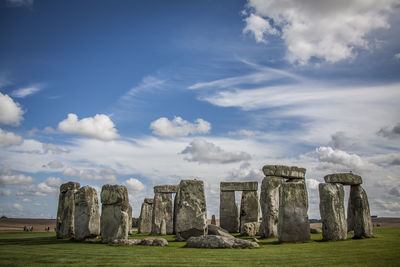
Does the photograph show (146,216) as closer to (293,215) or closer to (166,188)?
(166,188)

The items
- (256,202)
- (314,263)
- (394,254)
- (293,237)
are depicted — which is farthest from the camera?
(256,202)

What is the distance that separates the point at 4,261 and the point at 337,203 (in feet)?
39.2

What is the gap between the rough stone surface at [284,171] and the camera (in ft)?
57.5

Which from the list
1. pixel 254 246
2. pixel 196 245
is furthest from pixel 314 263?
pixel 196 245

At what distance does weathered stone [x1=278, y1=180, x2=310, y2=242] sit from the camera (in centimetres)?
1381

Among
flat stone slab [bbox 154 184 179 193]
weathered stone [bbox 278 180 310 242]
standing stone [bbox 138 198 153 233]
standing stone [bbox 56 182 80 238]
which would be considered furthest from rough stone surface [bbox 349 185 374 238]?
standing stone [bbox 138 198 153 233]

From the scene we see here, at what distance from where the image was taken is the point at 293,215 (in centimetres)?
1395

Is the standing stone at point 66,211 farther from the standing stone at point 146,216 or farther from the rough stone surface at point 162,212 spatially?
the standing stone at point 146,216

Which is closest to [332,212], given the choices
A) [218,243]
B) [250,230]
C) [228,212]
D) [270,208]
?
[270,208]

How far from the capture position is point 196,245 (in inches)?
471

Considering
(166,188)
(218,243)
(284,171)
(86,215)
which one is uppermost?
(284,171)

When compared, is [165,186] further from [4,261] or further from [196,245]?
[4,261]

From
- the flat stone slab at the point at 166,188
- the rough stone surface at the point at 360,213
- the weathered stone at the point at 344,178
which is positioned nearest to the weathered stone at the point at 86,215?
the flat stone slab at the point at 166,188

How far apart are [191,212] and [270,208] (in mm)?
4193
